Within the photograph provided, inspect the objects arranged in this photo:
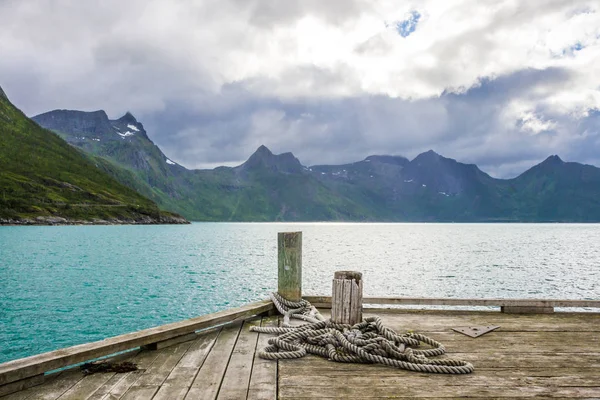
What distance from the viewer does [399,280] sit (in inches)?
1471

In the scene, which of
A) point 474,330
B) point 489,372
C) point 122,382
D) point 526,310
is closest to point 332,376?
point 489,372

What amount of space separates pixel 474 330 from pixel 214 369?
445 centimetres

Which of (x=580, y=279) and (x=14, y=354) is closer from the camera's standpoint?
(x=14, y=354)

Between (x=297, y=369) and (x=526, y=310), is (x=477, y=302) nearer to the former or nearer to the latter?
(x=526, y=310)

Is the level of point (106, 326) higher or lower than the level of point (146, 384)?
lower

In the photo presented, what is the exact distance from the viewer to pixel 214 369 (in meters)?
5.40

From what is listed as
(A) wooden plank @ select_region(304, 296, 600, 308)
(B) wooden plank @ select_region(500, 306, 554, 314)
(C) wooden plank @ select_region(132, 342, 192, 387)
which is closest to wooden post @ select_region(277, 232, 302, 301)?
(A) wooden plank @ select_region(304, 296, 600, 308)

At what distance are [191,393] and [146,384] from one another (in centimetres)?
63

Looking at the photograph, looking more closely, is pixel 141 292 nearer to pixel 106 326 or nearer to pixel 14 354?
pixel 106 326

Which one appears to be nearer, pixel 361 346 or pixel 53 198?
pixel 361 346

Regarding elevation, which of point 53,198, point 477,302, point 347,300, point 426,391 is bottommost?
point 426,391

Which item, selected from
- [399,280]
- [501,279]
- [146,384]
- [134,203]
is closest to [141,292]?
[399,280]

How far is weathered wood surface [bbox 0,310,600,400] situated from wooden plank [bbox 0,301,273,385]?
0.18m

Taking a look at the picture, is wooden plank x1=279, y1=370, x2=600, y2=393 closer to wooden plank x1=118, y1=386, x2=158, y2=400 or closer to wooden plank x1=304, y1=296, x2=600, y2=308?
wooden plank x1=118, y1=386, x2=158, y2=400
